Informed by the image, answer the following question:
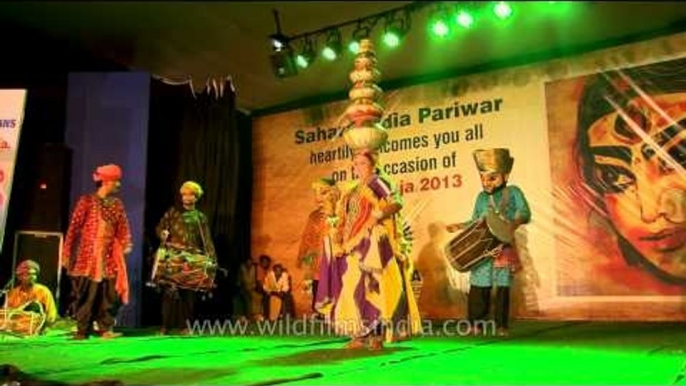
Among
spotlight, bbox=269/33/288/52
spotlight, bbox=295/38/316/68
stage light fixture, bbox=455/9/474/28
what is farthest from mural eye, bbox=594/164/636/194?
spotlight, bbox=269/33/288/52

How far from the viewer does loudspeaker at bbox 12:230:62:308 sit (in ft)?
→ 19.9

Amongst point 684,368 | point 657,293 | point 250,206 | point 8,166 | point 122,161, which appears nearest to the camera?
point 684,368

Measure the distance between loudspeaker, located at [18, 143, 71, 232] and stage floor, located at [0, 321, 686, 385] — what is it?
5.01ft

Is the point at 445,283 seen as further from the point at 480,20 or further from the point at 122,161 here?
the point at 122,161

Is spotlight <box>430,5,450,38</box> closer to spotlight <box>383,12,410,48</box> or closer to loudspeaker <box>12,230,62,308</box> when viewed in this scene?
spotlight <box>383,12,410,48</box>

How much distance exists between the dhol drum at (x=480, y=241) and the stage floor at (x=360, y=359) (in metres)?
0.69

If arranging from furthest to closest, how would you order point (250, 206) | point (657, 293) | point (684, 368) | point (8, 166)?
point (250, 206) < point (657, 293) < point (8, 166) < point (684, 368)

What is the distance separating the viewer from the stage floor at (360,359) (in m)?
2.76

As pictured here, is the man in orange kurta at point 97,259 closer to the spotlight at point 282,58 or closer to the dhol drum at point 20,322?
the dhol drum at point 20,322

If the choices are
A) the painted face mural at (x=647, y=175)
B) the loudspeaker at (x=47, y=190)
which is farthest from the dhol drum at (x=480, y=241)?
the loudspeaker at (x=47, y=190)

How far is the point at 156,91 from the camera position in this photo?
7.61 m

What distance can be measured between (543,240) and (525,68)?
1.90 metres

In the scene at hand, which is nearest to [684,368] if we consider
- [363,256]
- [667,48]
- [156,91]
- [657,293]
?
[363,256]

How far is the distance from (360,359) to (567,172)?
4.27 m
